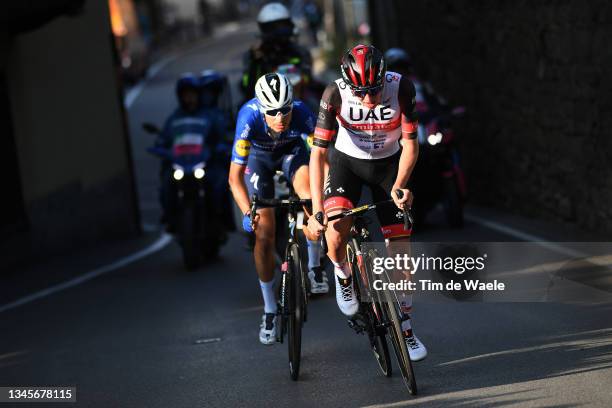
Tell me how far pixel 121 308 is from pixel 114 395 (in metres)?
3.50

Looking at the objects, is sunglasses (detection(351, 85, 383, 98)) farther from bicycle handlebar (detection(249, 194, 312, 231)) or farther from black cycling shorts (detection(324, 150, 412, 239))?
bicycle handlebar (detection(249, 194, 312, 231))

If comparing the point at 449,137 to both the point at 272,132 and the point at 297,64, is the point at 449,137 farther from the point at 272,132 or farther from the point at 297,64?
the point at 272,132

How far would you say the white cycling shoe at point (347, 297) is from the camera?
7.55m

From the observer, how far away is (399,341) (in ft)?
22.5

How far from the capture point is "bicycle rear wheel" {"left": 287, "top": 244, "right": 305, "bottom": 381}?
7500 millimetres

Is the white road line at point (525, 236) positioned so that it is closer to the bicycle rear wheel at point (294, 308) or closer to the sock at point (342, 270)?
the sock at point (342, 270)

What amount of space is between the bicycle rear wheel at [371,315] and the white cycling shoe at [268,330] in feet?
3.07

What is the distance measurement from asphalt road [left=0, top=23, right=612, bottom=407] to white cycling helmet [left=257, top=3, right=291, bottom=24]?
110 inches

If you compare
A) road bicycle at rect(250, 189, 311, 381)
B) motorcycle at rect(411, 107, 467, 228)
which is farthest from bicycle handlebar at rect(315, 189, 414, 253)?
motorcycle at rect(411, 107, 467, 228)

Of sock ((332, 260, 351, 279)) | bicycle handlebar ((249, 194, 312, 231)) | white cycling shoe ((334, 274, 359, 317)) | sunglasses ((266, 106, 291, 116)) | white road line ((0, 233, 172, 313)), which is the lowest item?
white road line ((0, 233, 172, 313))

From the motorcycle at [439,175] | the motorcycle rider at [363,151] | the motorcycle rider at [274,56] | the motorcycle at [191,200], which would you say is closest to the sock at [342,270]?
the motorcycle rider at [363,151]

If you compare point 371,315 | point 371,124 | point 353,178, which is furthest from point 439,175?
point 371,315

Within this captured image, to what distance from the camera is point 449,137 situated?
13789mm

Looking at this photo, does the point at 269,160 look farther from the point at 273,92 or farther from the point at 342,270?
the point at 342,270
